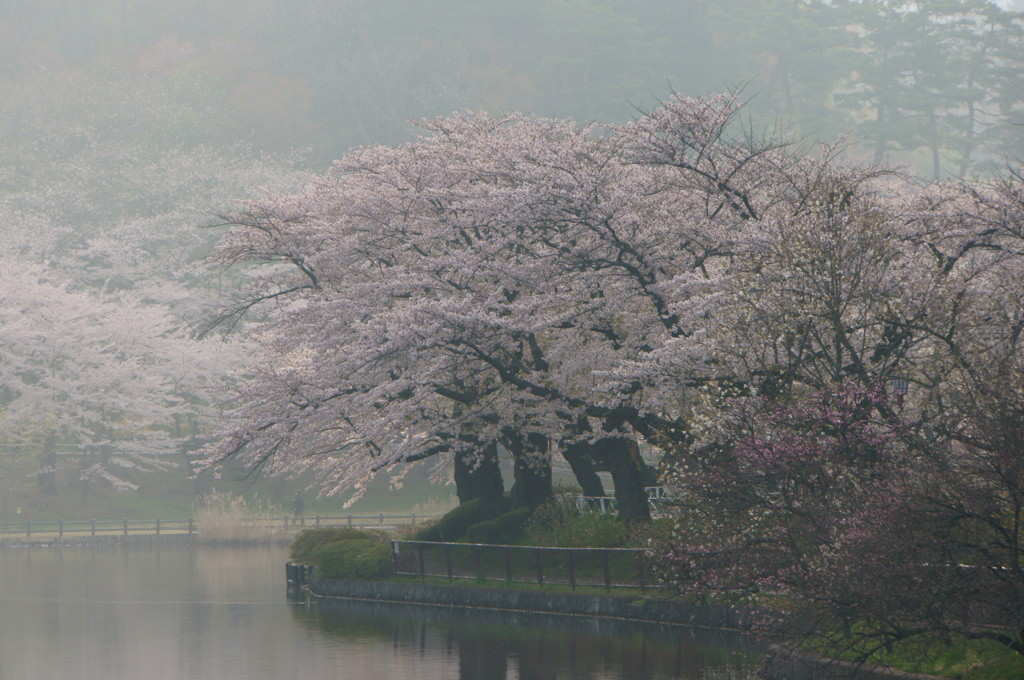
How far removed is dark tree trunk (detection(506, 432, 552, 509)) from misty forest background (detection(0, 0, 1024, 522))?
2856 cm

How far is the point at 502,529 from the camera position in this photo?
32.8 meters

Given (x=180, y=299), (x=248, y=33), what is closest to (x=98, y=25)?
(x=248, y=33)

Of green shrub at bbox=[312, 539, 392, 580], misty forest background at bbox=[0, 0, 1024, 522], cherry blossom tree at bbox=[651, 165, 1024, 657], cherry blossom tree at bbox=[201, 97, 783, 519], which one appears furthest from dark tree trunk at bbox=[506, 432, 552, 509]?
misty forest background at bbox=[0, 0, 1024, 522]

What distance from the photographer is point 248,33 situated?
104188mm

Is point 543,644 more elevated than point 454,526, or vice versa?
point 454,526

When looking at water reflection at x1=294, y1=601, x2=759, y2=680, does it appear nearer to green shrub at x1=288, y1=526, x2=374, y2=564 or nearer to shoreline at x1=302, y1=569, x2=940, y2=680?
shoreline at x1=302, y1=569, x2=940, y2=680

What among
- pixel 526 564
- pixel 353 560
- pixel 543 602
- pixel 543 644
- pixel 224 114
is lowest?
pixel 543 644

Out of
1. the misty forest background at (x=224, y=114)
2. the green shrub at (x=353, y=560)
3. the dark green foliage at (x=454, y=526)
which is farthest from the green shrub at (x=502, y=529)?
the misty forest background at (x=224, y=114)

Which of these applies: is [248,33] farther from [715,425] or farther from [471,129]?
[715,425]

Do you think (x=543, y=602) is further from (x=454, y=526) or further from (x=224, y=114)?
(x=224, y=114)

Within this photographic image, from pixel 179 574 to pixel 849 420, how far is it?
28.2 metres

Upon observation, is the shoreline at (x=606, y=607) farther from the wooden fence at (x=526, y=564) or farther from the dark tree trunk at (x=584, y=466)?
the dark tree trunk at (x=584, y=466)

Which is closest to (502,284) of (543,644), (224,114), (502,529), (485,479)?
(502,529)

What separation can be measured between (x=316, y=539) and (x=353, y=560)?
7.75 feet
